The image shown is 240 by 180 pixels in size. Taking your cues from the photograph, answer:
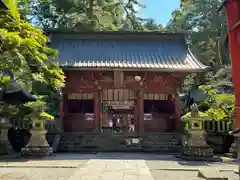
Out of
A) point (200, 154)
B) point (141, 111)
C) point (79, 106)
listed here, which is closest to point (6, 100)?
point (141, 111)

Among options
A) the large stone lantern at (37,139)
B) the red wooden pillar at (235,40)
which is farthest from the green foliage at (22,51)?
the large stone lantern at (37,139)

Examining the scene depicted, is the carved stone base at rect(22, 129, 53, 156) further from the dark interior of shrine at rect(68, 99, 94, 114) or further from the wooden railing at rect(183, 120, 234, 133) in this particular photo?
the dark interior of shrine at rect(68, 99, 94, 114)

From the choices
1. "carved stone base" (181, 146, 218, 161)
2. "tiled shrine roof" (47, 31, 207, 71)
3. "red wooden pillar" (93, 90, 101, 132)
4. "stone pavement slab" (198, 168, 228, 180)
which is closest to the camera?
"stone pavement slab" (198, 168, 228, 180)

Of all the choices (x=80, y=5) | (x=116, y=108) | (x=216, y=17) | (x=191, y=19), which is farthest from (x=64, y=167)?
(x=191, y=19)

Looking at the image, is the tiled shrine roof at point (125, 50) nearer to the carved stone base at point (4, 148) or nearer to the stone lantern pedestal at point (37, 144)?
the stone lantern pedestal at point (37, 144)

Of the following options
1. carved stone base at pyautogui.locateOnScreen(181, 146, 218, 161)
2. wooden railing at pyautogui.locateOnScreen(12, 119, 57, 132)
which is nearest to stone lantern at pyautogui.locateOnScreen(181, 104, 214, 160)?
carved stone base at pyautogui.locateOnScreen(181, 146, 218, 161)

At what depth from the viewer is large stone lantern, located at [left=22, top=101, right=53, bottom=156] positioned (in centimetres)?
1362

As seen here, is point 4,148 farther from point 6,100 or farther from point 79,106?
point 79,106

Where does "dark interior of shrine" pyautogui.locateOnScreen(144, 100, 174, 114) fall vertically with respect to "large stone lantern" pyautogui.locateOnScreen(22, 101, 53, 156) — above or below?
above

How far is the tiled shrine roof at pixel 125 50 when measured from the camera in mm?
19562

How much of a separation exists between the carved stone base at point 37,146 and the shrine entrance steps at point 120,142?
112 inches

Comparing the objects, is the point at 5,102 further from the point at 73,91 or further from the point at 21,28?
the point at 21,28

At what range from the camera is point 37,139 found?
14078mm

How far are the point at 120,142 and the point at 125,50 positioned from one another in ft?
22.9
